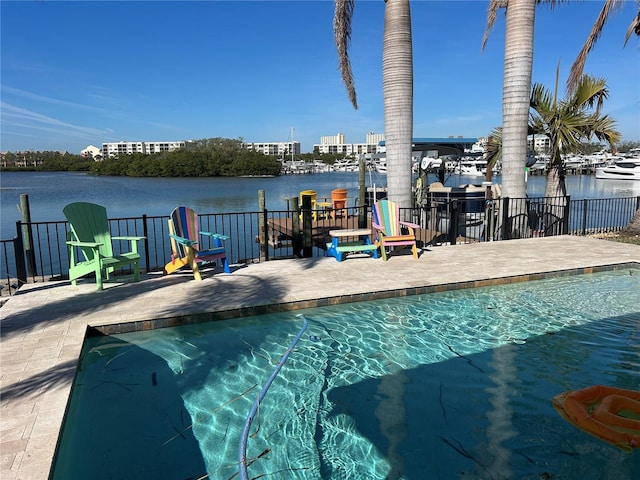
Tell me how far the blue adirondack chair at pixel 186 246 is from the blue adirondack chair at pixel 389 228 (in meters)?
2.91

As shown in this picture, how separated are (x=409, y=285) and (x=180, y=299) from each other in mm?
3216

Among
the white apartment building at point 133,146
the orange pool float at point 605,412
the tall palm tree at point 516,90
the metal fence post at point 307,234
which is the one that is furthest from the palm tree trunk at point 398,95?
the white apartment building at point 133,146

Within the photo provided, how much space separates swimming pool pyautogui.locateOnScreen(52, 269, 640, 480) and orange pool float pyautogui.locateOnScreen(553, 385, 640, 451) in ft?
0.30

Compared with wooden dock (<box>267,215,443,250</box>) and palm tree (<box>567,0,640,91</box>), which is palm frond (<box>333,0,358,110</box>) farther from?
palm tree (<box>567,0,640,91</box>)

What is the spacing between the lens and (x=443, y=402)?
377 centimetres

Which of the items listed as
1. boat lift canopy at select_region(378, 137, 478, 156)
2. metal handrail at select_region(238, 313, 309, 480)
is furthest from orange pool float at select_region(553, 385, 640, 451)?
boat lift canopy at select_region(378, 137, 478, 156)

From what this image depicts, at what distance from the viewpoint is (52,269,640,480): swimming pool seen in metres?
3.01

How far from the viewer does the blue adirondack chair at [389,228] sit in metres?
8.37

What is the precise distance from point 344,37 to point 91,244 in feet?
23.0

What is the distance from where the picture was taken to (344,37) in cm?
995

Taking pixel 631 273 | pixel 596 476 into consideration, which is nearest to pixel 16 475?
pixel 596 476

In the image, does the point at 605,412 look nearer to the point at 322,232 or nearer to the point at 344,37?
the point at 322,232

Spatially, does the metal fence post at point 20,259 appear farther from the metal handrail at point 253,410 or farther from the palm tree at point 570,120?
the palm tree at point 570,120

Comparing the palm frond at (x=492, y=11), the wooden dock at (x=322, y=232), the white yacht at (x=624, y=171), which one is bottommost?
the wooden dock at (x=322, y=232)
